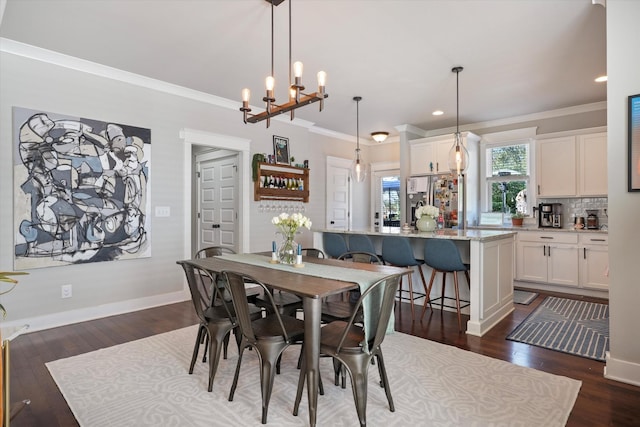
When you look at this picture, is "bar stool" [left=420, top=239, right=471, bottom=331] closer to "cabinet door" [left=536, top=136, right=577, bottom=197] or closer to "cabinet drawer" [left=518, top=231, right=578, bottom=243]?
"cabinet drawer" [left=518, top=231, right=578, bottom=243]

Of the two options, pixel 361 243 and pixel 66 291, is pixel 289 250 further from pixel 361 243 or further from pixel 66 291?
pixel 66 291

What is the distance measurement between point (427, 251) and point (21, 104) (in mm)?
4205

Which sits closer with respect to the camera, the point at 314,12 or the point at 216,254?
the point at 314,12

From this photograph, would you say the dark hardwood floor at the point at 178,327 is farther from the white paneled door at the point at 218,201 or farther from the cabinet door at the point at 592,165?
the cabinet door at the point at 592,165

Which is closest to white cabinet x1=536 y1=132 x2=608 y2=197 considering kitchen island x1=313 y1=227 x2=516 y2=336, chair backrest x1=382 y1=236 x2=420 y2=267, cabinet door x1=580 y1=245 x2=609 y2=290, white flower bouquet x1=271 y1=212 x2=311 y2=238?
cabinet door x1=580 y1=245 x2=609 y2=290

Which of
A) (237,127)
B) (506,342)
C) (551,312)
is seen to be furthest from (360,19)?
(551,312)

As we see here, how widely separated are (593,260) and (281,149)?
469 centimetres

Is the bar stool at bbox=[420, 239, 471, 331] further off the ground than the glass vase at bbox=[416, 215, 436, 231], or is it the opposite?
the glass vase at bbox=[416, 215, 436, 231]

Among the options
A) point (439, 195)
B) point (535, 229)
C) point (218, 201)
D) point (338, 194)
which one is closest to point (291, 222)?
point (218, 201)

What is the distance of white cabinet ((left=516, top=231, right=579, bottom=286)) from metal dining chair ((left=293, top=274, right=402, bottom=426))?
4.13 m

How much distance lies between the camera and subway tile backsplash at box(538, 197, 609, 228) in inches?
201

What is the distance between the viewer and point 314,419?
6.08ft

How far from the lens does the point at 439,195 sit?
236 inches

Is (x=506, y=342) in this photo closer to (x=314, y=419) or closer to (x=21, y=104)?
(x=314, y=419)
